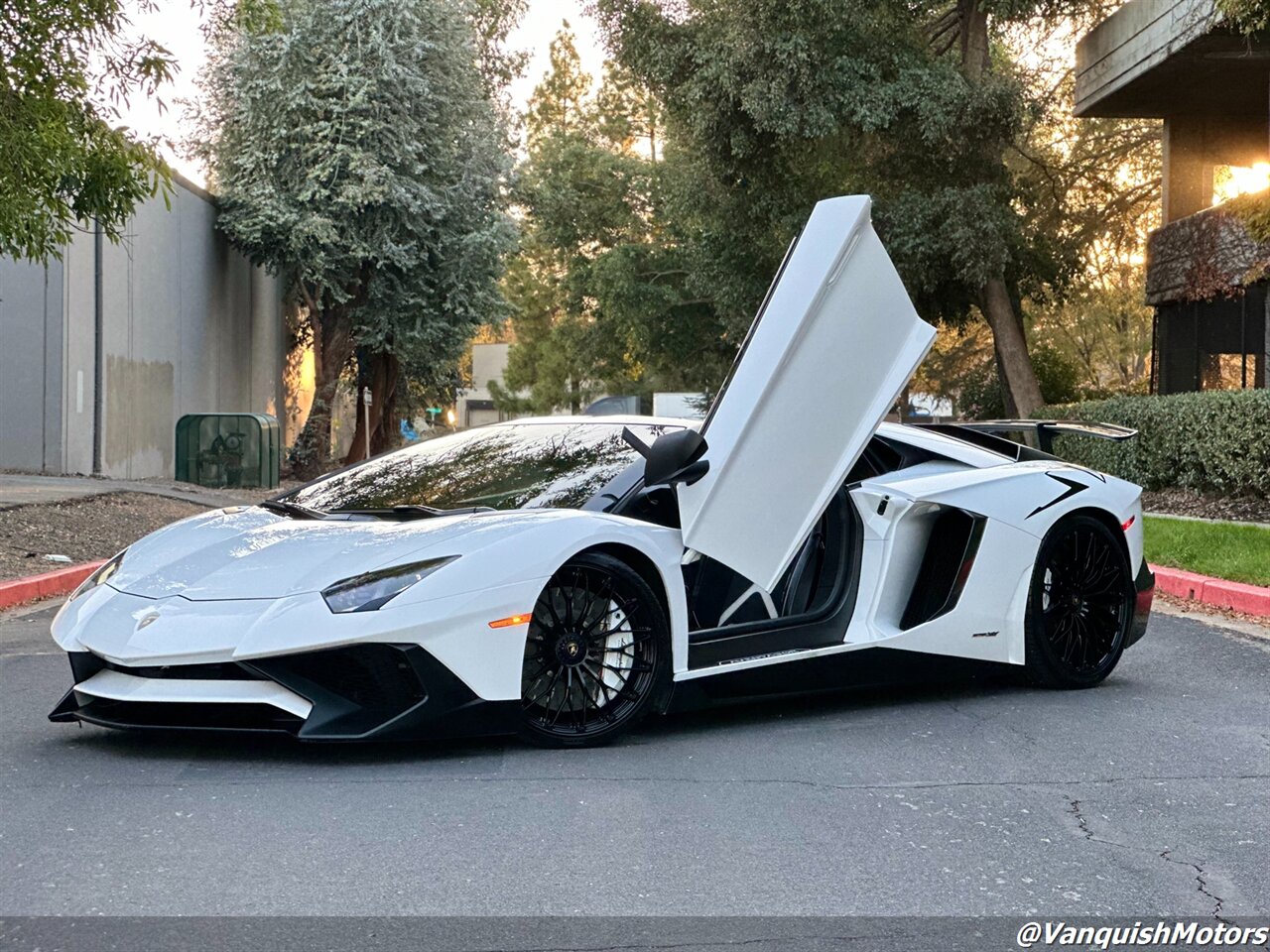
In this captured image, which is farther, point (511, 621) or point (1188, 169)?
point (1188, 169)

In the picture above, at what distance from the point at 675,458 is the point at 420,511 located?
1.00 metres

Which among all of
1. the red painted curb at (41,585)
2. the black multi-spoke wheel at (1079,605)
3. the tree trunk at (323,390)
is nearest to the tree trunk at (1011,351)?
the tree trunk at (323,390)

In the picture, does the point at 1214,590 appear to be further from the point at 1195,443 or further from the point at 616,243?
the point at 616,243

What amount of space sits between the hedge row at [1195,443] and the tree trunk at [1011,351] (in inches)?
219

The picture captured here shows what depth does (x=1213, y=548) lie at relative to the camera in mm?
11742

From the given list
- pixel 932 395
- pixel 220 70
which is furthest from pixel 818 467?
pixel 932 395

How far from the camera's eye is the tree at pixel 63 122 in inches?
411

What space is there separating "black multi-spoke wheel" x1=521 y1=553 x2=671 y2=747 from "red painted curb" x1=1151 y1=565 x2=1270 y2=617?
5836 millimetres

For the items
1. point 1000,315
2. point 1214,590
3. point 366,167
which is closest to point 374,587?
point 1214,590

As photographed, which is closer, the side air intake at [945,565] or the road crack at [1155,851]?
the road crack at [1155,851]

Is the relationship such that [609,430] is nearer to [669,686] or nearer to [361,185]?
[669,686]

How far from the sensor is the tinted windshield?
554cm

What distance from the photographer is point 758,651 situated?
5.57m

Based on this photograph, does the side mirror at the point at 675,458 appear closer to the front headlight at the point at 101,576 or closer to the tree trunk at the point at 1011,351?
the front headlight at the point at 101,576
